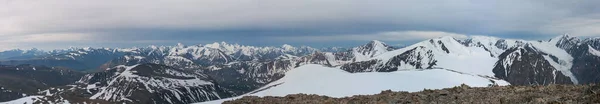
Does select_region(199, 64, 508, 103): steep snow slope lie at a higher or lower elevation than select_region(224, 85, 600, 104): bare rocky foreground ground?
lower

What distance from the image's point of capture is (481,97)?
21.8 m

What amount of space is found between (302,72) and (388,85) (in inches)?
1447

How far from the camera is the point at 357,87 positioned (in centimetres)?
8044

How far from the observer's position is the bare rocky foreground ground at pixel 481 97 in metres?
18.4

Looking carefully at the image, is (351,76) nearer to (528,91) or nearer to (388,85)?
(388,85)

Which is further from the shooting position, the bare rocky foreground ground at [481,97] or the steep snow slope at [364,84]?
the steep snow slope at [364,84]

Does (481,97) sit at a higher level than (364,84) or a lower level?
higher

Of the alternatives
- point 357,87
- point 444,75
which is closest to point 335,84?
point 357,87

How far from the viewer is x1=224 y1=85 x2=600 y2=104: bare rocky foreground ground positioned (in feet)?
60.3

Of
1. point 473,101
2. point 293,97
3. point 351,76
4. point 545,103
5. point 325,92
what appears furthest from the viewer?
point 351,76

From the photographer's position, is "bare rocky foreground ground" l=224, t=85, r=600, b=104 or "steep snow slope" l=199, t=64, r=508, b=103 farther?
"steep snow slope" l=199, t=64, r=508, b=103

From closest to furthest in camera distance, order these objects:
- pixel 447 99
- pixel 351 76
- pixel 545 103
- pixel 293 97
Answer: pixel 545 103
pixel 447 99
pixel 293 97
pixel 351 76

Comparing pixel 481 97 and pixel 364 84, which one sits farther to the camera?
pixel 364 84

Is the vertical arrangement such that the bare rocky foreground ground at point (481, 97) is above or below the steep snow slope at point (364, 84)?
above
